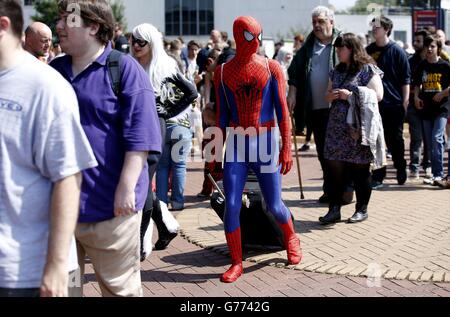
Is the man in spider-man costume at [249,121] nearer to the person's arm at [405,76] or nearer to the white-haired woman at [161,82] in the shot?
the white-haired woman at [161,82]

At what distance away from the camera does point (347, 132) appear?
25.4 ft

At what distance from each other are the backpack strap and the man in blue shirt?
262 inches

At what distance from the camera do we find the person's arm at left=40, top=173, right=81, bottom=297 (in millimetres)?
2896

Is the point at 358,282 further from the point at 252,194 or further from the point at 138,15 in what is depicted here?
the point at 138,15

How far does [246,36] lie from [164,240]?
2092 mm

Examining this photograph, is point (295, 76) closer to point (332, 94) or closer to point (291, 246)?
point (332, 94)

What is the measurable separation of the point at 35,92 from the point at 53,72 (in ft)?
0.44

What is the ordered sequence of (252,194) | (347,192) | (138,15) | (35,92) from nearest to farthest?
(35,92), (252,194), (347,192), (138,15)

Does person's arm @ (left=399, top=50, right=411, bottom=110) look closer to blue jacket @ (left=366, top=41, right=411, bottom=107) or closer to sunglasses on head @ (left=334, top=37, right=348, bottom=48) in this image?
blue jacket @ (left=366, top=41, right=411, bottom=107)

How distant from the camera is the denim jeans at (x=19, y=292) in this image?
2.93m

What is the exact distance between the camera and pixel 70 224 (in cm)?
296

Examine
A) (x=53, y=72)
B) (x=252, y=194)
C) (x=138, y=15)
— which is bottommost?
(x=252, y=194)

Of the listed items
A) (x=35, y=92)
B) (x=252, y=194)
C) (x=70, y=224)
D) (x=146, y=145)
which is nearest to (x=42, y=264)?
(x=70, y=224)
